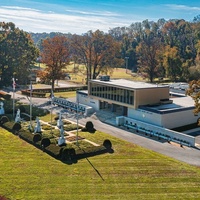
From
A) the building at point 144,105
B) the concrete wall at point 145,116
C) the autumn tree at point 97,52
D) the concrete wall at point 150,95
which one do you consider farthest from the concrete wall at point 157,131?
the autumn tree at point 97,52

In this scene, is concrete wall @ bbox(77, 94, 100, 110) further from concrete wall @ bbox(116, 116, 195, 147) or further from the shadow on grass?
the shadow on grass

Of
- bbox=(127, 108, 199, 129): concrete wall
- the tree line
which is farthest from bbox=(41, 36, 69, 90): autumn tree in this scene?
bbox=(127, 108, 199, 129): concrete wall

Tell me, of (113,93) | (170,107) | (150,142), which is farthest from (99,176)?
(113,93)

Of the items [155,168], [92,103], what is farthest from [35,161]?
[92,103]

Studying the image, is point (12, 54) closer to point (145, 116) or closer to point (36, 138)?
point (145, 116)

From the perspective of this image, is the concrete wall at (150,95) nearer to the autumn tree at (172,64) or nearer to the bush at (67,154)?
the bush at (67,154)

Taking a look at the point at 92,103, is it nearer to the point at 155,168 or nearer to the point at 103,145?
the point at 103,145
